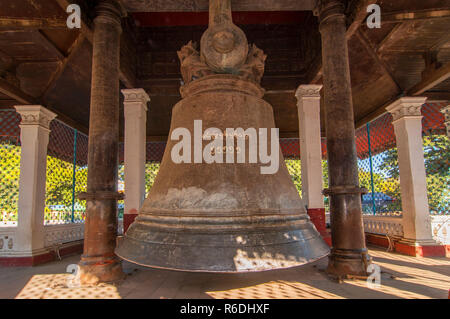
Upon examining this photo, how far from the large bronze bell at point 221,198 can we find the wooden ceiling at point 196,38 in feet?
7.58

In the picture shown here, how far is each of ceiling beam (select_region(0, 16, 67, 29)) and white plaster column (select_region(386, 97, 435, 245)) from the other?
19.6 ft

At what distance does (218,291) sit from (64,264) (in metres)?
3.30

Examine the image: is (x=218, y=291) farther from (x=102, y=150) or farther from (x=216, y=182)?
(x=102, y=150)

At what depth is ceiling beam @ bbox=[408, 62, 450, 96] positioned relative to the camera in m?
4.44

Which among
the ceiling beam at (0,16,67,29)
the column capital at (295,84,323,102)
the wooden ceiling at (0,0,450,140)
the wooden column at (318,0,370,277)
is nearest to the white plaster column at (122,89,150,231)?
the wooden ceiling at (0,0,450,140)

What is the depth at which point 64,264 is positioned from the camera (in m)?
4.57

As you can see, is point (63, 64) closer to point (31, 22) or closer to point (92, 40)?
point (31, 22)

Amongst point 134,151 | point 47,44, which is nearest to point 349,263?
point 134,151

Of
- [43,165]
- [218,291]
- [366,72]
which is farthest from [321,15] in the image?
[43,165]

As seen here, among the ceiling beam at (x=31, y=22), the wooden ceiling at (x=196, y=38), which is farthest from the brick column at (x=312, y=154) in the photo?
the ceiling beam at (x=31, y=22)

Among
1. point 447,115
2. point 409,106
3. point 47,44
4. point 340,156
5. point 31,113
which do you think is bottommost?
point 340,156

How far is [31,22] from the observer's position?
3568mm

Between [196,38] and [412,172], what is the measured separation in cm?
497

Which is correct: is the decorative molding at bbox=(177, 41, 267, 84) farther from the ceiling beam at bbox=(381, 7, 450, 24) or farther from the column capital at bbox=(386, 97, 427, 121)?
the column capital at bbox=(386, 97, 427, 121)
